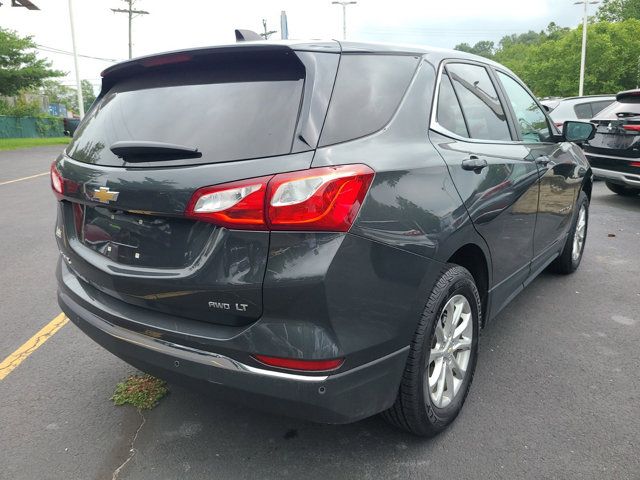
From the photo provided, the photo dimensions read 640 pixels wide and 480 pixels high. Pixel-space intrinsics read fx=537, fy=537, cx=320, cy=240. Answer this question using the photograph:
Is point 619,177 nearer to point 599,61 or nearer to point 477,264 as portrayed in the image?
point 477,264

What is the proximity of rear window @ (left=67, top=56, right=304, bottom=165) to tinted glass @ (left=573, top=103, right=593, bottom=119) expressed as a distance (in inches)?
397

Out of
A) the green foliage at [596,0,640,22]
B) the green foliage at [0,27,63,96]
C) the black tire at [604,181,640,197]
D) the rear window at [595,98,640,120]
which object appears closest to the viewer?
the rear window at [595,98,640,120]

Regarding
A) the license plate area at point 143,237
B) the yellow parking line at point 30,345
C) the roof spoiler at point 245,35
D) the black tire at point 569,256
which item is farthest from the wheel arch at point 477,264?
the yellow parking line at point 30,345

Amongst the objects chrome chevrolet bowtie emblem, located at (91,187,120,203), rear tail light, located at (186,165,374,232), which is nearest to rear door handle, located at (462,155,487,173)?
rear tail light, located at (186,165,374,232)

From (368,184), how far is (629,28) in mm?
44118

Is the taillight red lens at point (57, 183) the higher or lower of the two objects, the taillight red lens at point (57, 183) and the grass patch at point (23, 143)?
the higher

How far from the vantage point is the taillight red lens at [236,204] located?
1.88 metres

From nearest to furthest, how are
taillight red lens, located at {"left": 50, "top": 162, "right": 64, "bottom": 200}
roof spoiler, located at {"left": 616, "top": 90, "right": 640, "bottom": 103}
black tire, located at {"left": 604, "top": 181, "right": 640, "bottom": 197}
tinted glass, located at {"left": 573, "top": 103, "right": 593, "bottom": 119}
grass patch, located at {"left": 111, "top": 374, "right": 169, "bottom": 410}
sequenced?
1. taillight red lens, located at {"left": 50, "top": 162, "right": 64, "bottom": 200}
2. grass patch, located at {"left": 111, "top": 374, "right": 169, "bottom": 410}
3. roof spoiler, located at {"left": 616, "top": 90, "right": 640, "bottom": 103}
4. black tire, located at {"left": 604, "top": 181, "right": 640, "bottom": 197}
5. tinted glass, located at {"left": 573, "top": 103, "right": 593, "bottom": 119}

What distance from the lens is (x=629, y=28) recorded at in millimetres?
37625

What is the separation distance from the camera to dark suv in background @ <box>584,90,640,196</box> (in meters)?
7.59

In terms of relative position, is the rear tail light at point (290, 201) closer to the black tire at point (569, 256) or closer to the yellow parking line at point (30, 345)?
the yellow parking line at point (30, 345)

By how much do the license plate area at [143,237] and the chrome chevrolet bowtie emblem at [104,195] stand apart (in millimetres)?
48

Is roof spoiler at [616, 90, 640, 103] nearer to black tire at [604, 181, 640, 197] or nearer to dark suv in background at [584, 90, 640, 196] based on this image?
dark suv in background at [584, 90, 640, 196]

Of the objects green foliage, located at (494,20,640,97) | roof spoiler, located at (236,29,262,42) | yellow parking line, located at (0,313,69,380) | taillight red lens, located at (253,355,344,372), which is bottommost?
yellow parking line, located at (0,313,69,380)
